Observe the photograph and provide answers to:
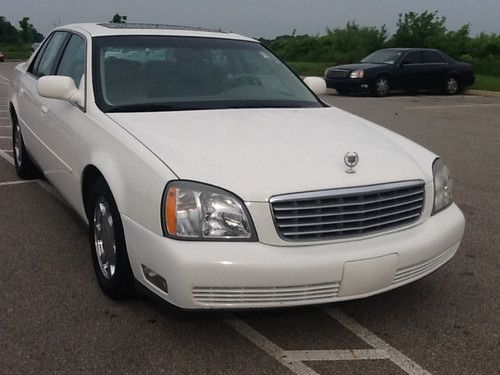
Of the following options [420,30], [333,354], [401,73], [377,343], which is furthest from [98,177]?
[420,30]

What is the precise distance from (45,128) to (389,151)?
8.59ft

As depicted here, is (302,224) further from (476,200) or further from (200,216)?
(476,200)

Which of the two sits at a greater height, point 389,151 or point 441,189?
point 389,151

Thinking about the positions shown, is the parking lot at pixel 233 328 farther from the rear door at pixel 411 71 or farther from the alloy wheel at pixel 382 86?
the rear door at pixel 411 71

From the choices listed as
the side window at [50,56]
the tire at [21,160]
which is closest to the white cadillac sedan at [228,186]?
the side window at [50,56]

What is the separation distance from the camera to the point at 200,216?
9.11ft

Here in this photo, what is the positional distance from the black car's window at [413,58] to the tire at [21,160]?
14326mm

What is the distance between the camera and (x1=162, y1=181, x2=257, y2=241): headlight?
2.77 meters

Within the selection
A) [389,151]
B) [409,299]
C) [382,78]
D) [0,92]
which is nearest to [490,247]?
[409,299]

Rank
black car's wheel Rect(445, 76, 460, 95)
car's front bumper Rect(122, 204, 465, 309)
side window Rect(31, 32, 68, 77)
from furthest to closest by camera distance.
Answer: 1. black car's wheel Rect(445, 76, 460, 95)
2. side window Rect(31, 32, 68, 77)
3. car's front bumper Rect(122, 204, 465, 309)

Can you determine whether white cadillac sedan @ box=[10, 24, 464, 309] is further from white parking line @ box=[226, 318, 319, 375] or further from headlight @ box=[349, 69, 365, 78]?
headlight @ box=[349, 69, 365, 78]

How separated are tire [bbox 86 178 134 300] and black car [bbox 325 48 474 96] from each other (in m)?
15.1

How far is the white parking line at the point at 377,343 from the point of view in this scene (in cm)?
286

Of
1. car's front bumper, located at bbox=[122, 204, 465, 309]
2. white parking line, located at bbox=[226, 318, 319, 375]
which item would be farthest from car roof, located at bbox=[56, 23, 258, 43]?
white parking line, located at bbox=[226, 318, 319, 375]
